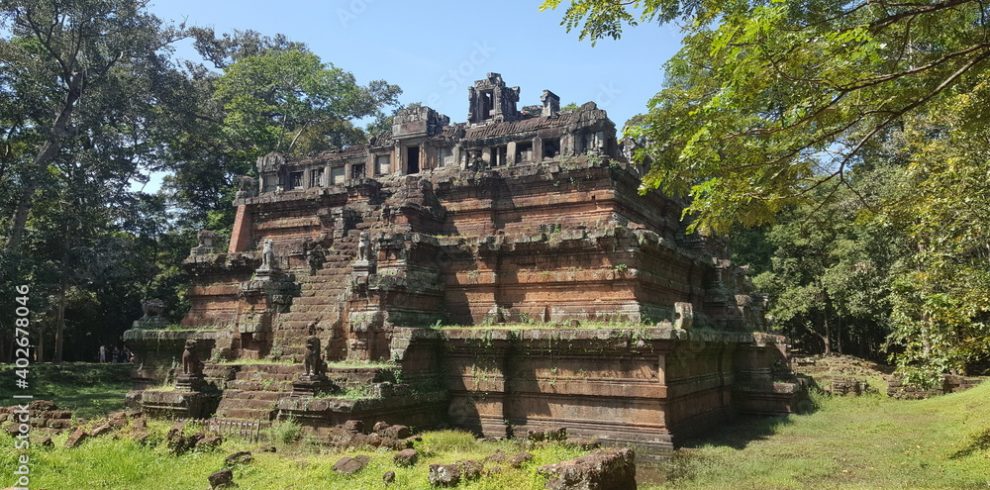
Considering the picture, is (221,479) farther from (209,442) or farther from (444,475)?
(444,475)

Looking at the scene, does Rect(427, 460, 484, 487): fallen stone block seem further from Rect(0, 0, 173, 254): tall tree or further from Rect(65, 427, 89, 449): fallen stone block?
Rect(0, 0, 173, 254): tall tree

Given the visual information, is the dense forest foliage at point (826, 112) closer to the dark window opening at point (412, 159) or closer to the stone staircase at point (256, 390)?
the stone staircase at point (256, 390)

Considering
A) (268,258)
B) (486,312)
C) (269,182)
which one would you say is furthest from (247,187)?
(486,312)

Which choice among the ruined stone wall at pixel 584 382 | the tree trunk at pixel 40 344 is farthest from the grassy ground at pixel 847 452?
the tree trunk at pixel 40 344

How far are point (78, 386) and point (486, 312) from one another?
20044 mm

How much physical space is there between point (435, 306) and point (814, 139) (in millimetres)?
11549

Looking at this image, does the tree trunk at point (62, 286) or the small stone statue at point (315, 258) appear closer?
the small stone statue at point (315, 258)

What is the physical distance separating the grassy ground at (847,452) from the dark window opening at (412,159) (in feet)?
48.3

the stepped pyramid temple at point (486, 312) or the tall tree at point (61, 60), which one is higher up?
the tall tree at point (61, 60)

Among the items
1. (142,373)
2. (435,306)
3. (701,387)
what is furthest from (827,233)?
(142,373)

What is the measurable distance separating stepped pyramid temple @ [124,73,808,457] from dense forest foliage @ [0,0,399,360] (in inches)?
477

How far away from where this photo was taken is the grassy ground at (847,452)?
11320 mm

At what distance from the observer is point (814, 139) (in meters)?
8.89

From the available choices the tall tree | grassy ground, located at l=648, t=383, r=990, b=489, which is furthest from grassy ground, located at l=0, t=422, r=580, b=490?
the tall tree
